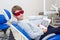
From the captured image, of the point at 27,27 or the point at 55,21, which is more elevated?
the point at 27,27

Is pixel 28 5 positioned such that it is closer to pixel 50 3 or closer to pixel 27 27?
pixel 50 3

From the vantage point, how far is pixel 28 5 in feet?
12.9

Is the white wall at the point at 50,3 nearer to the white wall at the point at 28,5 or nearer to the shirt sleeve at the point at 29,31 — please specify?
the white wall at the point at 28,5

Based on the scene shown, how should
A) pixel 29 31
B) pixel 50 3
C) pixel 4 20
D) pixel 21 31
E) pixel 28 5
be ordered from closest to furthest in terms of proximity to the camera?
pixel 21 31 < pixel 29 31 < pixel 4 20 < pixel 50 3 < pixel 28 5

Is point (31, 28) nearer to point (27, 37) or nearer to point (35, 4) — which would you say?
point (27, 37)

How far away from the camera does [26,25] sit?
2.05 m

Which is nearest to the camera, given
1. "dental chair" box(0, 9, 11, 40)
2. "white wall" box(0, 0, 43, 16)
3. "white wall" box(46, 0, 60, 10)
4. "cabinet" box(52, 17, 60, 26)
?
"dental chair" box(0, 9, 11, 40)

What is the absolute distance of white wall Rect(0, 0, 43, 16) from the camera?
12.6ft

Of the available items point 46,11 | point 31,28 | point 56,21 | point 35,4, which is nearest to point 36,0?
point 35,4

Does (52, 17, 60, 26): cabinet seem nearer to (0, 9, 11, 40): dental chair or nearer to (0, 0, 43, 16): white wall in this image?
(0, 9, 11, 40): dental chair

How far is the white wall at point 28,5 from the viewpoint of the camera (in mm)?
3855

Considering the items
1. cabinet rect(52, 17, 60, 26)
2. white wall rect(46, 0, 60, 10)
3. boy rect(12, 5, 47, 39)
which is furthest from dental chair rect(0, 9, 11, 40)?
white wall rect(46, 0, 60, 10)

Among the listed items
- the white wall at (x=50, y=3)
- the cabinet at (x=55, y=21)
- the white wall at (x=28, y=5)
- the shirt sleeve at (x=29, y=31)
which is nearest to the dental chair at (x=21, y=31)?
the shirt sleeve at (x=29, y=31)

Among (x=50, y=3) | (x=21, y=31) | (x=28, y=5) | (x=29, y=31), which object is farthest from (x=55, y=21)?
(x=28, y=5)
